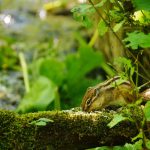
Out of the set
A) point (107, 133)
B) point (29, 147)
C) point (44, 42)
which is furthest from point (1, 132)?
point (44, 42)

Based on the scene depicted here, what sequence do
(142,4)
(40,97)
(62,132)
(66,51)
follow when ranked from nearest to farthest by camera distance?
(142,4) → (62,132) → (40,97) → (66,51)

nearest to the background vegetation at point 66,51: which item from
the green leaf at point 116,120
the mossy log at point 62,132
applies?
the green leaf at point 116,120

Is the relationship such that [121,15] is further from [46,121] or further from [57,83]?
[57,83]

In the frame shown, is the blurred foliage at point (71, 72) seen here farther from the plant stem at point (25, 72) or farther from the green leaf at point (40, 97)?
the green leaf at point (40, 97)

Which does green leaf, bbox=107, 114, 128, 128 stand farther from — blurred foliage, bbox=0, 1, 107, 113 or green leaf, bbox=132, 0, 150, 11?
blurred foliage, bbox=0, 1, 107, 113

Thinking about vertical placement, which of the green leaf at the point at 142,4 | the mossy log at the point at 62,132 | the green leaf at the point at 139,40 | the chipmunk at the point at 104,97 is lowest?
the mossy log at the point at 62,132

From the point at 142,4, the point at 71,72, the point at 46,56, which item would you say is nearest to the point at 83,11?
the point at 142,4

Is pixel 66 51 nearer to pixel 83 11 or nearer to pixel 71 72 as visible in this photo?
pixel 71 72
